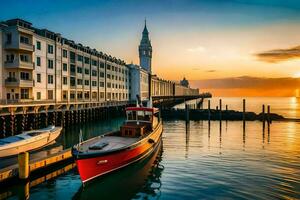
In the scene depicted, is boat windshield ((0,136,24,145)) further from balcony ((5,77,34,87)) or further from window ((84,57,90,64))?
window ((84,57,90,64))

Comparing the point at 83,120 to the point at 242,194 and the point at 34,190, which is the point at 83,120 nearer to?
the point at 34,190

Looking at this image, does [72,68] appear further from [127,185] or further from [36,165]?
[127,185]

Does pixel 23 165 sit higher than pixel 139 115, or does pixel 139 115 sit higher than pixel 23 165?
pixel 139 115

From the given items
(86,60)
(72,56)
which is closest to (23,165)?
(72,56)

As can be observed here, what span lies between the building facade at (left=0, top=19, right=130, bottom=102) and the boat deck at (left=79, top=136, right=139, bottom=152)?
84.6 feet

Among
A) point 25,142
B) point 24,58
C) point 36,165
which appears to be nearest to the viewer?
point 36,165

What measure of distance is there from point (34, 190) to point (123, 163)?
7.52m

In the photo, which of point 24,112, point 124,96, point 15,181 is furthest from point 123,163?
point 124,96

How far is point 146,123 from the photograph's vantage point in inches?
1299

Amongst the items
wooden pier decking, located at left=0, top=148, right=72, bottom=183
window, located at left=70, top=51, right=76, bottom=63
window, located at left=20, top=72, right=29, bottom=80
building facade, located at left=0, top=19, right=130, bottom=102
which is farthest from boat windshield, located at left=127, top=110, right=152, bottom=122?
window, located at left=70, top=51, right=76, bottom=63

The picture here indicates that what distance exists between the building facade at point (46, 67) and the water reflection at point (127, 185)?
30928 millimetres

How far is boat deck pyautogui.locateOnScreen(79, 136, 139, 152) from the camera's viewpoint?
72.7 ft

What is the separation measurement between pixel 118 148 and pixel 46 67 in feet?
124

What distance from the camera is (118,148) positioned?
22.1m
